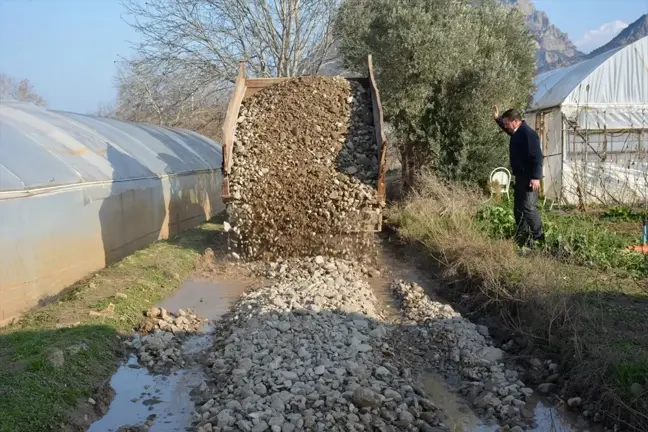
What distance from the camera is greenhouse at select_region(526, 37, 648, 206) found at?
14.8 m

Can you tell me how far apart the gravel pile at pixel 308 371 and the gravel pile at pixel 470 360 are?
1.51 feet

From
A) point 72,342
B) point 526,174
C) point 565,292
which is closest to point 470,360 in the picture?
point 565,292

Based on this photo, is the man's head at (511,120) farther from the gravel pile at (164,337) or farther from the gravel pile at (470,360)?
the gravel pile at (164,337)

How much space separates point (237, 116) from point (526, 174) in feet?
15.6

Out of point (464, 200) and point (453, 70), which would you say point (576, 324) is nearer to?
point (464, 200)

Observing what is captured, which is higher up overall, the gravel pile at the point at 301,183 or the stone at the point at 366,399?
the gravel pile at the point at 301,183

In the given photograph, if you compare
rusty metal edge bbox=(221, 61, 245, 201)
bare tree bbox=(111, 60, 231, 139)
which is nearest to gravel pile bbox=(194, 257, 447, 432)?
rusty metal edge bbox=(221, 61, 245, 201)

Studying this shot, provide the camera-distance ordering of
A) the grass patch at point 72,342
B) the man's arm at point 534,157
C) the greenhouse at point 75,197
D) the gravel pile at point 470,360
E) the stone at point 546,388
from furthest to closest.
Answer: the man's arm at point 534,157 → the greenhouse at point 75,197 → the stone at point 546,388 → the gravel pile at point 470,360 → the grass patch at point 72,342

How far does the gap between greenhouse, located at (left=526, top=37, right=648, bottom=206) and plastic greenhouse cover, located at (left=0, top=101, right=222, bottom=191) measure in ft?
30.1

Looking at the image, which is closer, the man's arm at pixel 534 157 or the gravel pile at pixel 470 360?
the gravel pile at pixel 470 360

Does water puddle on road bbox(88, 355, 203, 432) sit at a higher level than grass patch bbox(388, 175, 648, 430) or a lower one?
lower

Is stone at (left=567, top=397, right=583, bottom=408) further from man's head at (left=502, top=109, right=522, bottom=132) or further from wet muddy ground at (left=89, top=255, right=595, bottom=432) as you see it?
man's head at (left=502, top=109, right=522, bottom=132)

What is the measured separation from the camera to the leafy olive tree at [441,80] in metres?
13.1

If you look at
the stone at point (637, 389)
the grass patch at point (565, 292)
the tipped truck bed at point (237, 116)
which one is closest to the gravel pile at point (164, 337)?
the tipped truck bed at point (237, 116)
